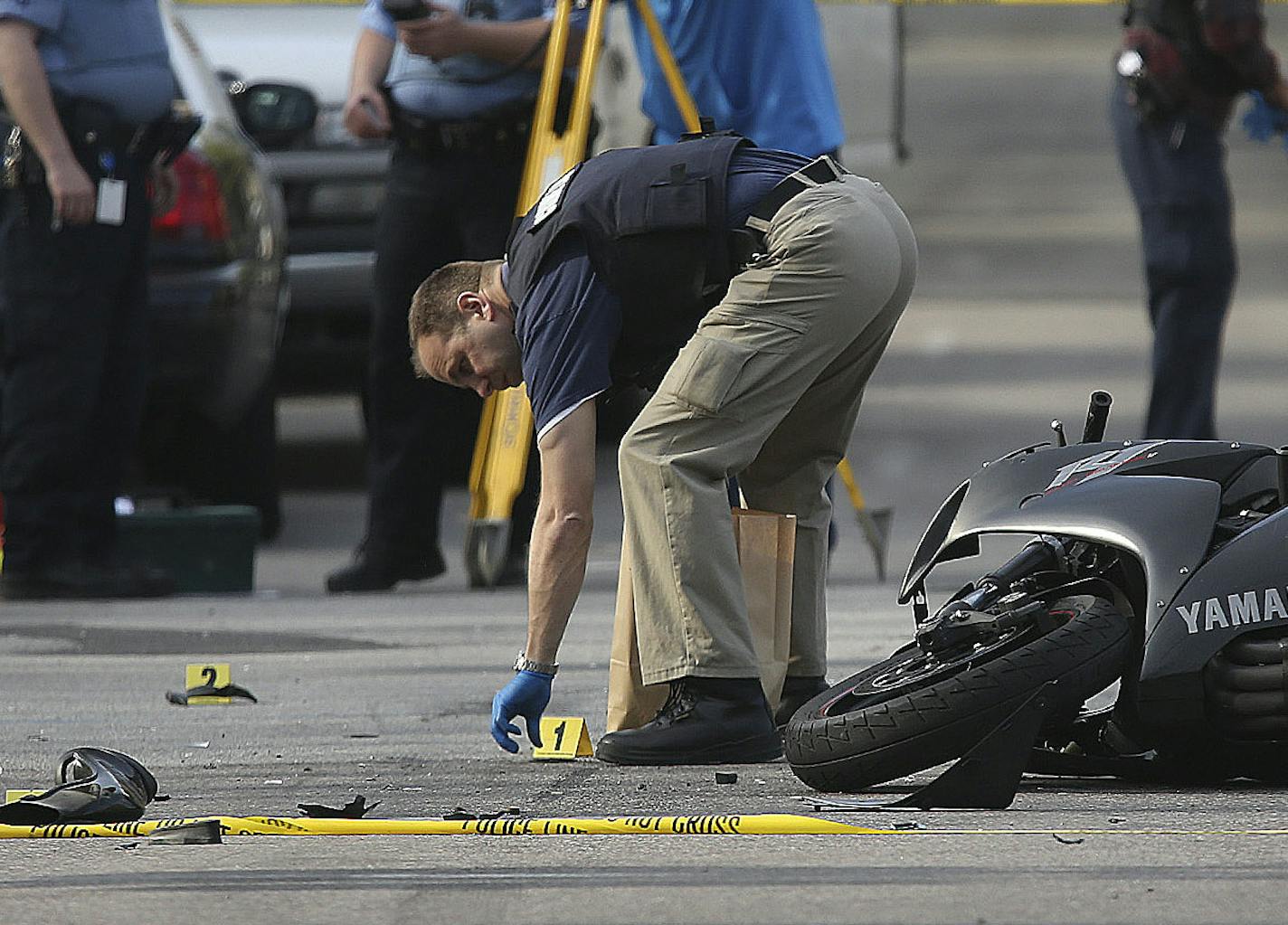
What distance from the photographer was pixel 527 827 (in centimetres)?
382

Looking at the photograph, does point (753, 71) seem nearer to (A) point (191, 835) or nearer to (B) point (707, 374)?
(B) point (707, 374)

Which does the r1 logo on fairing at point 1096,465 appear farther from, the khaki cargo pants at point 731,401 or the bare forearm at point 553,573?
the bare forearm at point 553,573

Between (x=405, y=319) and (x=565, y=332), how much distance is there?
2.73m

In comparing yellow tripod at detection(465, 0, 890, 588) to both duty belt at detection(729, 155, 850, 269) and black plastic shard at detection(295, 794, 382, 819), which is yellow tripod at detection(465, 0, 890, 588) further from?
black plastic shard at detection(295, 794, 382, 819)

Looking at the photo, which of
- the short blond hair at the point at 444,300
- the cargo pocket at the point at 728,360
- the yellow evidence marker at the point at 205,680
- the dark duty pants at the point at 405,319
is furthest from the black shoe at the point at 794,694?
the dark duty pants at the point at 405,319

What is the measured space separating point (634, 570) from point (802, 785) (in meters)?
0.53

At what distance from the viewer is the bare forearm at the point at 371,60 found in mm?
7145

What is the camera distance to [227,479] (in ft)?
28.7

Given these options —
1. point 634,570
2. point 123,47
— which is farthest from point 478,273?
point 123,47

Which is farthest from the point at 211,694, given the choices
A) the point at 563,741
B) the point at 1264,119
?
the point at 1264,119

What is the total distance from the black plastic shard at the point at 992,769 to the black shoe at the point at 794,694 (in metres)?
0.94

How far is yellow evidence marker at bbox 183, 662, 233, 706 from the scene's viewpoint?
540 cm

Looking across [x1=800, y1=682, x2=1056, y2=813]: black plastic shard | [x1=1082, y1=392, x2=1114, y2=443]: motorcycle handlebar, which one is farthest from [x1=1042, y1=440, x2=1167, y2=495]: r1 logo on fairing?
[x1=800, y1=682, x2=1056, y2=813]: black plastic shard

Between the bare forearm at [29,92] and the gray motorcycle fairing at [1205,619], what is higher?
the gray motorcycle fairing at [1205,619]
